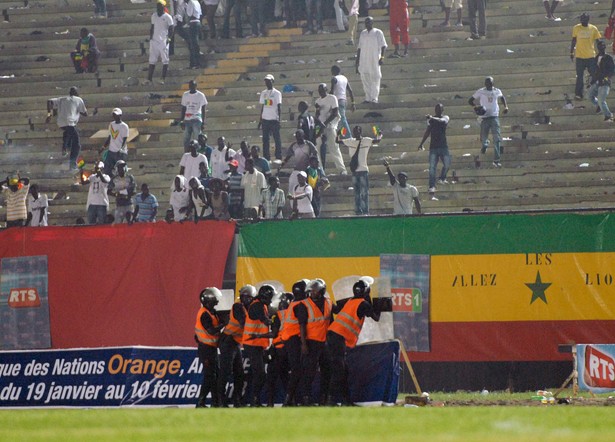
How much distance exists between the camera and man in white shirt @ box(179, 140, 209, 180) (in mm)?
26922

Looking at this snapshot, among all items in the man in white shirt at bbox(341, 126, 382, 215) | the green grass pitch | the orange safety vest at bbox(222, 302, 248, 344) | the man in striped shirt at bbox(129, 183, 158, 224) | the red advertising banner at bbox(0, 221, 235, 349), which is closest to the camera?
the green grass pitch

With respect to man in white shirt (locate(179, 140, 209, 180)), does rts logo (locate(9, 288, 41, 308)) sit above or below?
below

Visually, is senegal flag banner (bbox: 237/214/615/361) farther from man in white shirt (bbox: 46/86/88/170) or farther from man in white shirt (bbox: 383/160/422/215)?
man in white shirt (bbox: 46/86/88/170)

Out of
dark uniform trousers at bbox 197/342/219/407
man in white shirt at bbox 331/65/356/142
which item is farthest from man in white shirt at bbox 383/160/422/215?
dark uniform trousers at bbox 197/342/219/407

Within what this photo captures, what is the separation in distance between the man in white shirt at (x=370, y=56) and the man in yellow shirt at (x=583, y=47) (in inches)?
148

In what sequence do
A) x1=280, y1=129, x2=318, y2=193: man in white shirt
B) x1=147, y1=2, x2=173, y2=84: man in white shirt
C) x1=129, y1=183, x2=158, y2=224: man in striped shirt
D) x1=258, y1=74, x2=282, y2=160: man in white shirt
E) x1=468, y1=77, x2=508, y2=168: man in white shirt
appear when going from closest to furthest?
1. x1=129, y1=183, x2=158, y2=224: man in striped shirt
2. x1=280, y1=129, x2=318, y2=193: man in white shirt
3. x1=468, y1=77, x2=508, y2=168: man in white shirt
4. x1=258, y1=74, x2=282, y2=160: man in white shirt
5. x1=147, y1=2, x2=173, y2=84: man in white shirt

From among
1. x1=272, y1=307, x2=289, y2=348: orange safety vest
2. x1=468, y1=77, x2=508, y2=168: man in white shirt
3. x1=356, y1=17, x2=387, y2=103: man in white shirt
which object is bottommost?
x1=272, y1=307, x2=289, y2=348: orange safety vest

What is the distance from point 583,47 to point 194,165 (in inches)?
309

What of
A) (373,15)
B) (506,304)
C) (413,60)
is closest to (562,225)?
(506,304)

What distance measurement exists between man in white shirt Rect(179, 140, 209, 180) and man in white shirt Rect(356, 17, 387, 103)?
15.2ft

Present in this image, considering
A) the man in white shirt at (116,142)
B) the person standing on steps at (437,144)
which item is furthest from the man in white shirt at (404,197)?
the man in white shirt at (116,142)

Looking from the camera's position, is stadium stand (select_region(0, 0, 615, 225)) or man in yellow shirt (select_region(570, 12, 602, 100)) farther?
man in yellow shirt (select_region(570, 12, 602, 100))

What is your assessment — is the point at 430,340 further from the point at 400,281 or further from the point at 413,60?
the point at 413,60

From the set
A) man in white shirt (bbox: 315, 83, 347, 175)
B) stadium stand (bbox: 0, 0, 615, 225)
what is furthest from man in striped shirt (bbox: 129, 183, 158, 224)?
man in white shirt (bbox: 315, 83, 347, 175)
